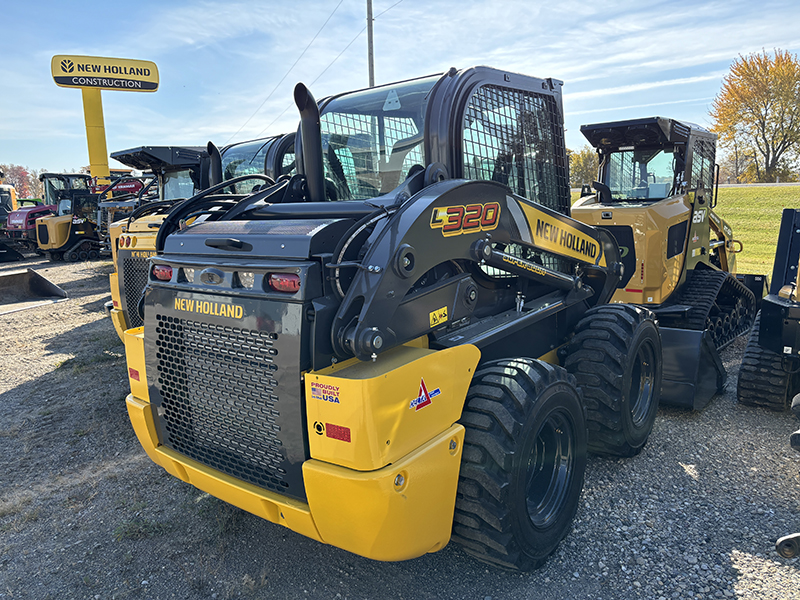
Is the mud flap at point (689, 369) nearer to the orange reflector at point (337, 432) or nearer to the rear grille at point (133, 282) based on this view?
the orange reflector at point (337, 432)

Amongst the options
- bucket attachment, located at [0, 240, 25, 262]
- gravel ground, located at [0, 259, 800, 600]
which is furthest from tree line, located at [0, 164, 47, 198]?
gravel ground, located at [0, 259, 800, 600]

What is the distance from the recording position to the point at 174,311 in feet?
9.41

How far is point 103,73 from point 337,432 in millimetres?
22922

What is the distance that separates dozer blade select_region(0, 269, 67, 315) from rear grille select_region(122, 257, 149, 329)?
606 cm

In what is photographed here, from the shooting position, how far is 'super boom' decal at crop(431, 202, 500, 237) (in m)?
2.67

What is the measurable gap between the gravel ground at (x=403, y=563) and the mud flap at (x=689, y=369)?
17 cm

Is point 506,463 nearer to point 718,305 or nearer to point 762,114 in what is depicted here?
point 718,305

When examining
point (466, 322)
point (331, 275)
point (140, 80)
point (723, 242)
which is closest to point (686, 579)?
point (466, 322)

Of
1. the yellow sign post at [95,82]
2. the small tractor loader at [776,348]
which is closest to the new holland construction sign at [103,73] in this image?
the yellow sign post at [95,82]

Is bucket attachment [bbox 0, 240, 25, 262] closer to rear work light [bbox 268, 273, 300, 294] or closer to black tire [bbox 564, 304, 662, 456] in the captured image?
rear work light [bbox 268, 273, 300, 294]

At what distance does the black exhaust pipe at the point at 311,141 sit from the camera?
10.5 feet

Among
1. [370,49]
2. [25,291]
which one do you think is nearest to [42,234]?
[25,291]

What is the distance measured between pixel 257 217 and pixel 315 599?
209 centimetres

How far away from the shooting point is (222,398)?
8.87ft
